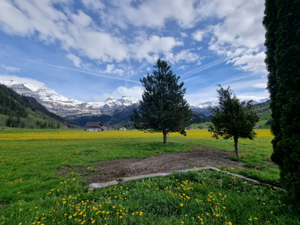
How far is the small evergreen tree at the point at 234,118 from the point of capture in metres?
12.4

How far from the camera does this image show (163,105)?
20.1 m

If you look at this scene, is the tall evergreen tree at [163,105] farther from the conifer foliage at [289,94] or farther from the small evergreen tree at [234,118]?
the conifer foliage at [289,94]

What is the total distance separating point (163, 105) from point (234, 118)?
386 inches

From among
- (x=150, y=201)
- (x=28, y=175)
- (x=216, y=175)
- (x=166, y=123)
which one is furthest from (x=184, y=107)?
(x=28, y=175)

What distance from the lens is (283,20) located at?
17.3 ft

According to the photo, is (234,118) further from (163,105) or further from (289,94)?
(163,105)

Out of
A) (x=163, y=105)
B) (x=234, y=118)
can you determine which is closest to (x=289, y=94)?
(x=234, y=118)

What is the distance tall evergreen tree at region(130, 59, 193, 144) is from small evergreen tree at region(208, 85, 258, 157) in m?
6.62

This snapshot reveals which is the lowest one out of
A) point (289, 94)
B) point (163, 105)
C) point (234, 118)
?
point (234, 118)

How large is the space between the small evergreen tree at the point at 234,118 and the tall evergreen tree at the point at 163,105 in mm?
6618

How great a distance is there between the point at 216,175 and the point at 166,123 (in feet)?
44.4

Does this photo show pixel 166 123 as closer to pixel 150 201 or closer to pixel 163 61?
pixel 163 61

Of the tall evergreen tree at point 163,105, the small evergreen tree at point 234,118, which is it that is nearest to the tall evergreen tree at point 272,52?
the small evergreen tree at point 234,118

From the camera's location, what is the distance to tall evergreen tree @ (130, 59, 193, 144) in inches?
787
